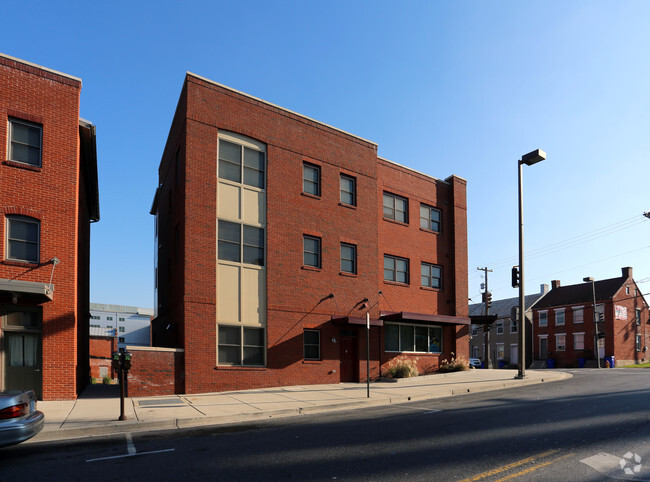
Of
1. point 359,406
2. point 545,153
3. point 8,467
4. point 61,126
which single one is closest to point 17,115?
point 61,126

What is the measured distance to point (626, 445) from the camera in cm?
761

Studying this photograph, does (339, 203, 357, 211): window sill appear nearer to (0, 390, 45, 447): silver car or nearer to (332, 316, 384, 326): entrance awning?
(332, 316, 384, 326): entrance awning

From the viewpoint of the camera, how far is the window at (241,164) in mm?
18891

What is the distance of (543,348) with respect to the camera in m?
53.9

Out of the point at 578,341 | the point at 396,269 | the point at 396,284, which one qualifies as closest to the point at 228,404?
the point at 396,284

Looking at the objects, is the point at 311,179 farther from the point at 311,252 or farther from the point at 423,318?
the point at 423,318

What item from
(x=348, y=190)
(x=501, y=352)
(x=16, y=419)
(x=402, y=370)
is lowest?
(x=501, y=352)

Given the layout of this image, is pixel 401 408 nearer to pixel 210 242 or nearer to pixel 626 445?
pixel 626 445

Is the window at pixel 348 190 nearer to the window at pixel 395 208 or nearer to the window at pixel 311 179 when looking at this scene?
the window at pixel 311 179

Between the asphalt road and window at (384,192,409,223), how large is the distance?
13149 mm

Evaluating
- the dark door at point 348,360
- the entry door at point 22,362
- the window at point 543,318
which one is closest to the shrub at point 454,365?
the dark door at point 348,360

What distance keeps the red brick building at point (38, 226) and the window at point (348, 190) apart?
1063 cm

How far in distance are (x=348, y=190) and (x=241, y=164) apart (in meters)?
5.25

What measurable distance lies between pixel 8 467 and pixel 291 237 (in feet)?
44.6
